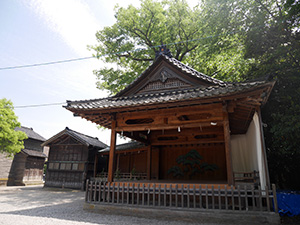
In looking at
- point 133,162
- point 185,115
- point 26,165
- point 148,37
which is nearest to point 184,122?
point 185,115

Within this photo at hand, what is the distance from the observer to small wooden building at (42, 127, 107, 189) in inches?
691

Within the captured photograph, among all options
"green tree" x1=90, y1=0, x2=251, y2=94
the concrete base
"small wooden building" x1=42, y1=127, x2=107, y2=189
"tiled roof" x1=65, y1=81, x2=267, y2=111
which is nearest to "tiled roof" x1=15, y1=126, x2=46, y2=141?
"small wooden building" x1=42, y1=127, x2=107, y2=189

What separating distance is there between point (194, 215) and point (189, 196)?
689mm

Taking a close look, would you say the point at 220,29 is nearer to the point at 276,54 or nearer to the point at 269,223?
the point at 276,54

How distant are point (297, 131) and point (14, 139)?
17943 mm

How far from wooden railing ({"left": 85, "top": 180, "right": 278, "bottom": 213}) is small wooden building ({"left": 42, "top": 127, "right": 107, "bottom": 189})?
10.4 meters

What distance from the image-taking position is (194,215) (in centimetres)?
609

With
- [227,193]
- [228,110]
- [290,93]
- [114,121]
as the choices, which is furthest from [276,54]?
[114,121]

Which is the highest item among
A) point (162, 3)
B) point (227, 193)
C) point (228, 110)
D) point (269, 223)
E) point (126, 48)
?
point (162, 3)

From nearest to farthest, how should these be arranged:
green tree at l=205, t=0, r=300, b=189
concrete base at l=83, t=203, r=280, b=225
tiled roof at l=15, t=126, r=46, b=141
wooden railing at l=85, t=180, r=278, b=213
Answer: concrete base at l=83, t=203, r=280, b=225, wooden railing at l=85, t=180, r=278, b=213, green tree at l=205, t=0, r=300, b=189, tiled roof at l=15, t=126, r=46, b=141

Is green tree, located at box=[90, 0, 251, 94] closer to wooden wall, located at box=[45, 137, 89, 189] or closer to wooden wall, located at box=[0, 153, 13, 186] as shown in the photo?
wooden wall, located at box=[45, 137, 89, 189]

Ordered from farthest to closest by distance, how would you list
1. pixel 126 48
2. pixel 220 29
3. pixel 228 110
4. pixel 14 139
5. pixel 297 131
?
pixel 126 48, pixel 14 139, pixel 220 29, pixel 297 131, pixel 228 110

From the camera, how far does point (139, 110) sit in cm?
788

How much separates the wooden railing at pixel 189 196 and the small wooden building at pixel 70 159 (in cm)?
1039
